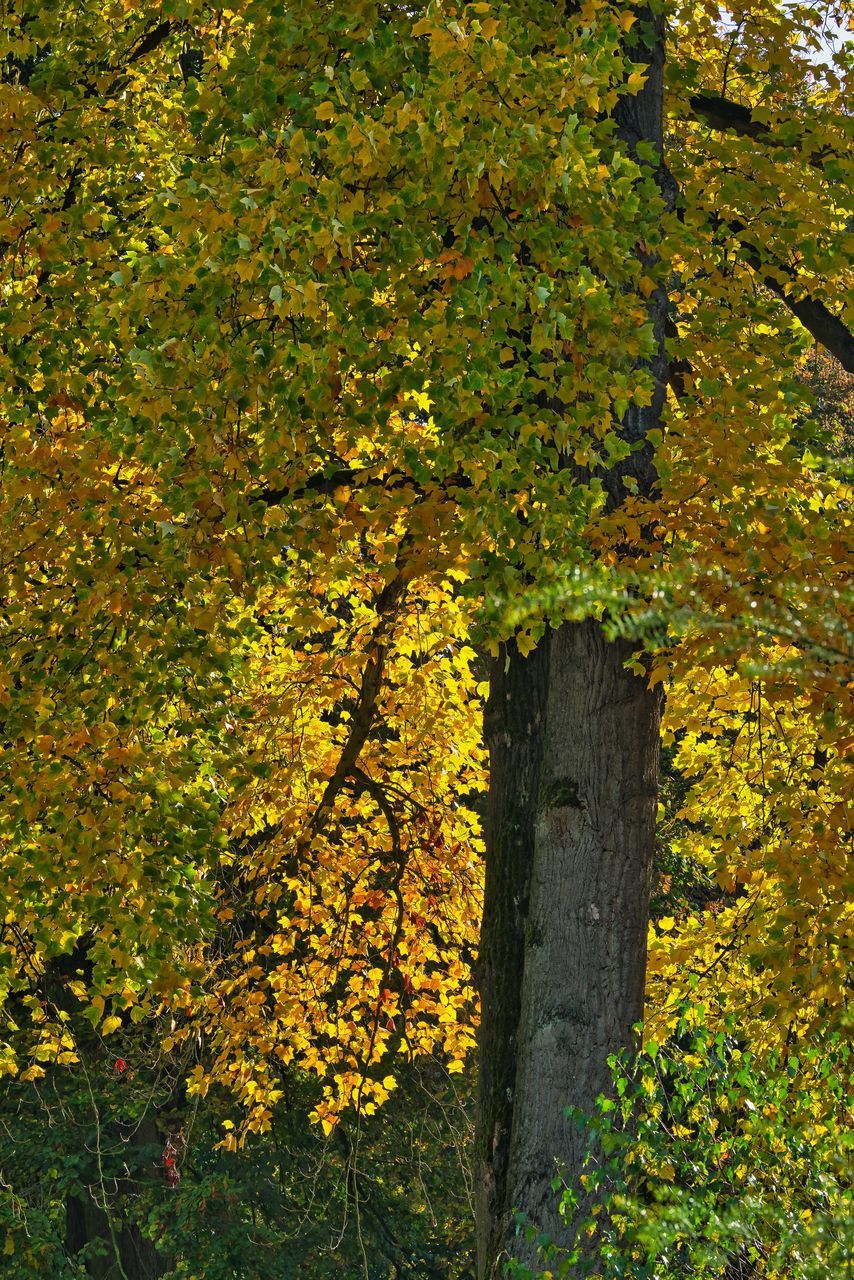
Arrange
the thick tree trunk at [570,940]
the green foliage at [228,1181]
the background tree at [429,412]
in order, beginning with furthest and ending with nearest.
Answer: the green foliage at [228,1181]
the thick tree trunk at [570,940]
the background tree at [429,412]

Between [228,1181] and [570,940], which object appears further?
[228,1181]

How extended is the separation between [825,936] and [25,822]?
391 centimetres

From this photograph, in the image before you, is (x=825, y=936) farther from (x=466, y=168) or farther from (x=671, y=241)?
(x=466, y=168)

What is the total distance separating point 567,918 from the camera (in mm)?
6816

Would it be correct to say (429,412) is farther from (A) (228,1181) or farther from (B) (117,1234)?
(B) (117,1234)

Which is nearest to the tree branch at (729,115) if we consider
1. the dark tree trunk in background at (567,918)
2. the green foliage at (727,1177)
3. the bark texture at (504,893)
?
the dark tree trunk in background at (567,918)

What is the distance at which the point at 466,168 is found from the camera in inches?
242

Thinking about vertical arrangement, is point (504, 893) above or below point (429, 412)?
below

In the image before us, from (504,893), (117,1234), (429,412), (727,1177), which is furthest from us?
(117,1234)

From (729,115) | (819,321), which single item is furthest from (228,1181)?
(729,115)

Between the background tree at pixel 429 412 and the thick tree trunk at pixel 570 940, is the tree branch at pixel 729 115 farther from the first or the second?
the thick tree trunk at pixel 570 940

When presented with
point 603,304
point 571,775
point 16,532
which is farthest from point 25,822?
point 603,304

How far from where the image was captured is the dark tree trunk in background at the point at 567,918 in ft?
21.7

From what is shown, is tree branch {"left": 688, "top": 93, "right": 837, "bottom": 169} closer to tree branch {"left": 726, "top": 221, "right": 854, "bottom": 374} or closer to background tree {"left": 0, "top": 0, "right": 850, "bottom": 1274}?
background tree {"left": 0, "top": 0, "right": 850, "bottom": 1274}
